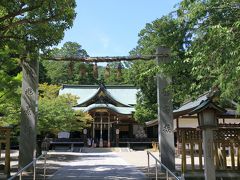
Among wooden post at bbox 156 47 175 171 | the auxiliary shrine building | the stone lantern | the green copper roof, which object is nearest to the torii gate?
wooden post at bbox 156 47 175 171

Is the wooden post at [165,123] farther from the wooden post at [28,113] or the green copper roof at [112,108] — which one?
the green copper roof at [112,108]

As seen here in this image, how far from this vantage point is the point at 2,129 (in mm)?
12508

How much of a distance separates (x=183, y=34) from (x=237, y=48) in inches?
132

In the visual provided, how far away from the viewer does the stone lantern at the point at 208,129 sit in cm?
853

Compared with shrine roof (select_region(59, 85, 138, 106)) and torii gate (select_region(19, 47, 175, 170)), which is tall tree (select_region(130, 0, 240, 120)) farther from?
shrine roof (select_region(59, 85, 138, 106))

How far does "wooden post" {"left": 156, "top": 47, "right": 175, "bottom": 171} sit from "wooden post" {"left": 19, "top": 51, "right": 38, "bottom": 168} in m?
4.85

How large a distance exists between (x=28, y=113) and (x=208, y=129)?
7.48m

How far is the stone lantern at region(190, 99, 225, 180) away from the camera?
28.0 ft

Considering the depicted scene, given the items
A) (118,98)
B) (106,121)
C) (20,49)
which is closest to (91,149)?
(106,121)

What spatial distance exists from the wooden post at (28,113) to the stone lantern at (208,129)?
6.87 m

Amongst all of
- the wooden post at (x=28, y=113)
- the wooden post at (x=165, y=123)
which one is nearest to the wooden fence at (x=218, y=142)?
the wooden post at (x=165, y=123)

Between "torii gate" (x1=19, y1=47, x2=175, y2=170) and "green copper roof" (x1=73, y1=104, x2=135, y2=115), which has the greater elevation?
"green copper roof" (x1=73, y1=104, x2=135, y2=115)

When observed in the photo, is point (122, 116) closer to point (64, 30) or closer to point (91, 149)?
point (91, 149)

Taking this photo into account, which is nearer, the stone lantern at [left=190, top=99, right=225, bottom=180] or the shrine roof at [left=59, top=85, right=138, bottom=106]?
the stone lantern at [left=190, top=99, right=225, bottom=180]
